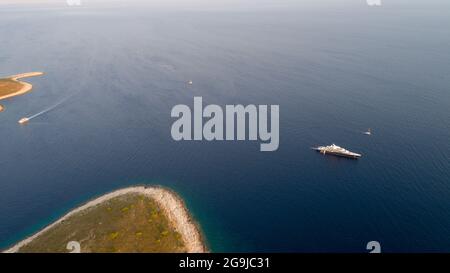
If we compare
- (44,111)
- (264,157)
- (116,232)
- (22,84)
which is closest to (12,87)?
(22,84)

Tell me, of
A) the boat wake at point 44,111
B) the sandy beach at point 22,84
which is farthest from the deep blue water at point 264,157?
the sandy beach at point 22,84

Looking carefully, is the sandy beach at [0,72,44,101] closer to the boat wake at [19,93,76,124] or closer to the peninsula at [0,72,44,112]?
the peninsula at [0,72,44,112]

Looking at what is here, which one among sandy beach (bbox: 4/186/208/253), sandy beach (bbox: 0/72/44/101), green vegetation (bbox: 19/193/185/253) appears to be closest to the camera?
green vegetation (bbox: 19/193/185/253)

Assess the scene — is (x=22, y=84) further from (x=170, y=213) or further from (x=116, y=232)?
(x=170, y=213)

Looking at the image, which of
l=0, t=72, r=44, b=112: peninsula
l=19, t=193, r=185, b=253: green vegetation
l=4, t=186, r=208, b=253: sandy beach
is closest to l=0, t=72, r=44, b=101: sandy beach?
l=0, t=72, r=44, b=112: peninsula

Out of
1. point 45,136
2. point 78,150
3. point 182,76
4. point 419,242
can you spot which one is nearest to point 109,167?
point 78,150

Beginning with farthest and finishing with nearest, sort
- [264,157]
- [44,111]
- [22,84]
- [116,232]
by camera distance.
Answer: [22,84] < [44,111] < [264,157] < [116,232]
